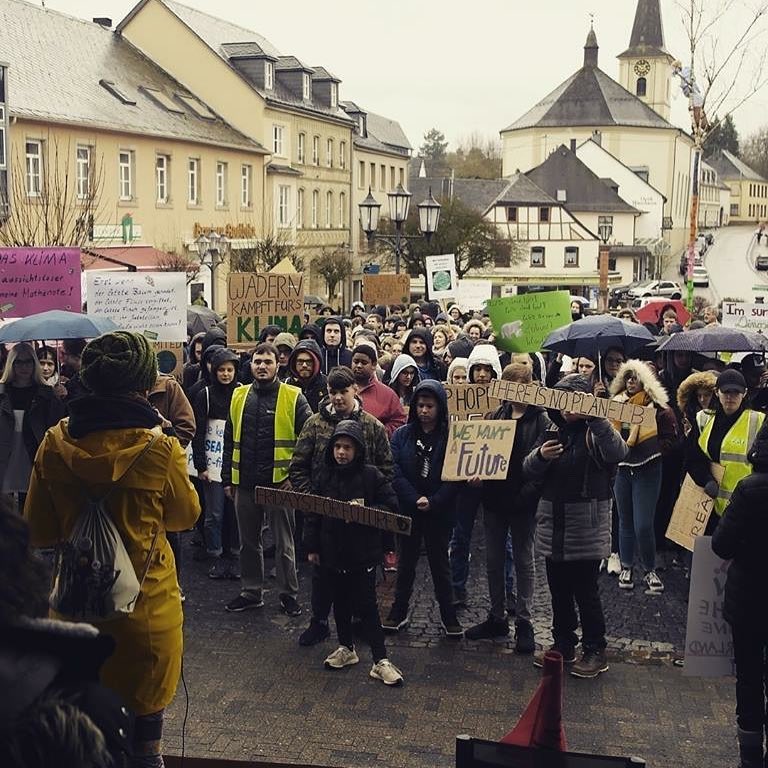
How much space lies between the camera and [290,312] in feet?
38.4

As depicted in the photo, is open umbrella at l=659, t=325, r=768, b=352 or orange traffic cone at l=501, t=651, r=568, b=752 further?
open umbrella at l=659, t=325, r=768, b=352

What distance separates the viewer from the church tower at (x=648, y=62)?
11150 cm

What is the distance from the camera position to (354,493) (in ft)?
21.7

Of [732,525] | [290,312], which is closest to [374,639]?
[732,525]

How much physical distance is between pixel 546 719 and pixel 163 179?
119 ft

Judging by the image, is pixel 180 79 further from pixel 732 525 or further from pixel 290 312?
pixel 732 525

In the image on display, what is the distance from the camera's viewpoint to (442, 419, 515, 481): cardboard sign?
683 centimetres

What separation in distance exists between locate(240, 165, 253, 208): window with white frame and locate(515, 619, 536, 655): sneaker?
3867 cm

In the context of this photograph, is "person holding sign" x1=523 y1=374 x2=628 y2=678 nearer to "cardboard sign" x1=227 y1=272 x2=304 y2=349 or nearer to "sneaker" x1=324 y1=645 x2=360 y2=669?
"sneaker" x1=324 y1=645 x2=360 y2=669

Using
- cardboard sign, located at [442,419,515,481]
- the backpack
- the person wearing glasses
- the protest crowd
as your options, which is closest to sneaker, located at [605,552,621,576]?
the protest crowd

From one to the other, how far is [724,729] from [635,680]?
0.75 m

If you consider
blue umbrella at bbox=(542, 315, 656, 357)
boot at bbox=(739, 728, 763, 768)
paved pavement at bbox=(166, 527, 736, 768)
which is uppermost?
blue umbrella at bbox=(542, 315, 656, 357)

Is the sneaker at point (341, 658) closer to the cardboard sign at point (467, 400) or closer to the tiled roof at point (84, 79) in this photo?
the cardboard sign at point (467, 400)

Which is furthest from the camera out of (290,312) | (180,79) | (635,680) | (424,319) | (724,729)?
(180,79)
